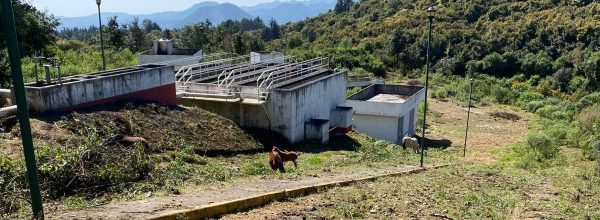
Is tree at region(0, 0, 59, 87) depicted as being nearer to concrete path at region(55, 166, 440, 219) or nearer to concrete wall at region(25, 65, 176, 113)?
concrete wall at region(25, 65, 176, 113)

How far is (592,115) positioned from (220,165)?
27.3 m

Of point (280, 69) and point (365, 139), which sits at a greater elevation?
point (280, 69)

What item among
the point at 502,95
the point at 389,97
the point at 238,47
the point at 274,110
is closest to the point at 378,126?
the point at 389,97

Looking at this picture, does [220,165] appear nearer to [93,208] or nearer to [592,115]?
[93,208]

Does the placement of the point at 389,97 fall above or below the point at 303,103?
below

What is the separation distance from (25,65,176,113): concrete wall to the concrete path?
20.0 feet

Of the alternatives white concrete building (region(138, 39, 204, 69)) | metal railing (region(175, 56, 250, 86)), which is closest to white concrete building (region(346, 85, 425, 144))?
metal railing (region(175, 56, 250, 86))

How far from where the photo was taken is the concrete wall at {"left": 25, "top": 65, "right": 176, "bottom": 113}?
12.5 metres

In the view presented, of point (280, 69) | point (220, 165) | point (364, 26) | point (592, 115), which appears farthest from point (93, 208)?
point (364, 26)

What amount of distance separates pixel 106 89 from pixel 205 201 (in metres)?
8.05

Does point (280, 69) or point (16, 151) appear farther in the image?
point (280, 69)

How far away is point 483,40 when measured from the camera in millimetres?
65625

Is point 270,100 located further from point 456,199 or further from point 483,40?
point 483,40

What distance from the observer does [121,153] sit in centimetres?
994
